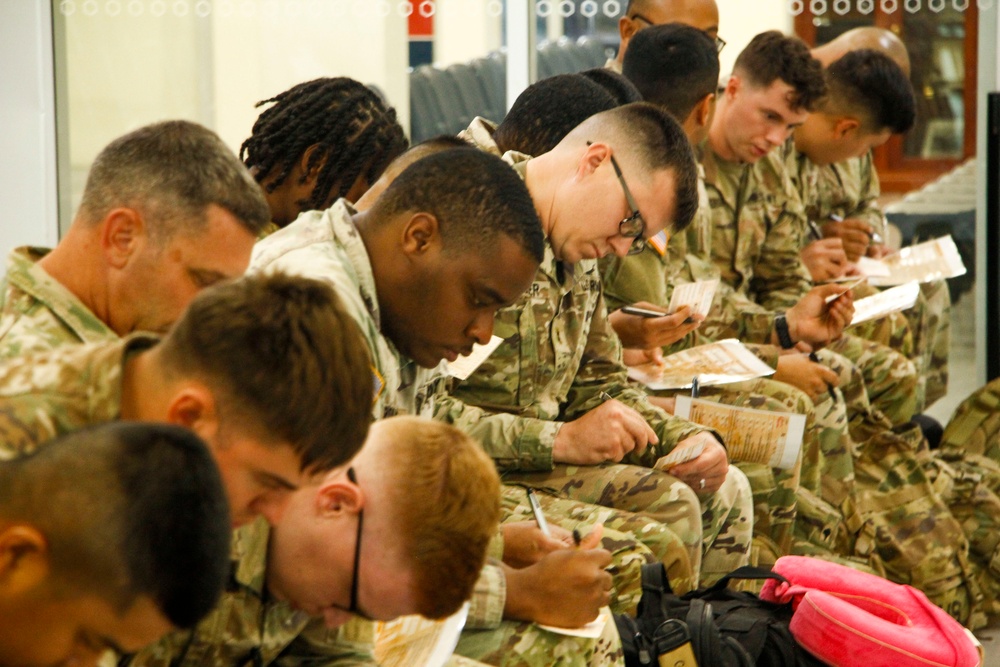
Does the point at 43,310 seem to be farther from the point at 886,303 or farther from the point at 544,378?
the point at 886,303

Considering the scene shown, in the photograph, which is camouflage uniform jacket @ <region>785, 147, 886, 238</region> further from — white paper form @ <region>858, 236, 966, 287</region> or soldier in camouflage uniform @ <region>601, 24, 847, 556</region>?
soldier in camouflage uniform @ <region>601, 24, 847, 556</region>

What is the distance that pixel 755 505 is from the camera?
3178mm

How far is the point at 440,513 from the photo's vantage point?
1596mm

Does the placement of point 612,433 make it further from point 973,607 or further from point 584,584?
point 973,607

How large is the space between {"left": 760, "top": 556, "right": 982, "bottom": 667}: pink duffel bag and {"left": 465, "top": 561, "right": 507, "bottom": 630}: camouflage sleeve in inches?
29.6

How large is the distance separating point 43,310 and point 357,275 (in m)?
0.48

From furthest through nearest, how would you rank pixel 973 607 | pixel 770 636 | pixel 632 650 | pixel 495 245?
pixel 973 607, pixel 770 636, pixel 632 650, pixel 495 245

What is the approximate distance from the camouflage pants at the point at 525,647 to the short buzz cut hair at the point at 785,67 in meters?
2.31

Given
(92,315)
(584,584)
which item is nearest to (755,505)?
(584,584)

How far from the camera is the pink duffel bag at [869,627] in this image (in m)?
2.45

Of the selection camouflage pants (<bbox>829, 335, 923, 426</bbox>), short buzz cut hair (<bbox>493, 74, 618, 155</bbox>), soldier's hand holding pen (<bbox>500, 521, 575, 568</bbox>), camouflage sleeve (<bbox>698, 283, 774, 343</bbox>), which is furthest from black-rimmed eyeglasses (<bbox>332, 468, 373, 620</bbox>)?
camouflage pants (<bbox>829, 335, 923, 426</bbox>)

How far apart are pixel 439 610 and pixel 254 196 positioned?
2.12 feet

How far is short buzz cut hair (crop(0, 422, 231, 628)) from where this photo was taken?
110cm

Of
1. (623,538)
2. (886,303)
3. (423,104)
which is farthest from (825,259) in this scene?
(623,538)
